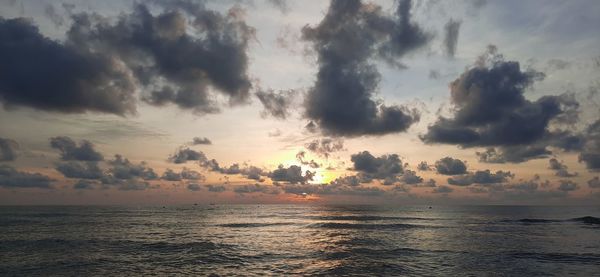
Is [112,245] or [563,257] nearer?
[563,257]

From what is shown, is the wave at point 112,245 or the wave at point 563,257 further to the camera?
the wave at point 112,245

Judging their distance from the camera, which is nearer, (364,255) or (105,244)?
(364,255)

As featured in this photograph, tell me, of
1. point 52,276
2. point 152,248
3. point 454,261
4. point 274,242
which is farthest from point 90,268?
point 454,261

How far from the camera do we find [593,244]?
62031 millimetres

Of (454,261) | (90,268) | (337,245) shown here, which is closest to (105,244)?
(90,268)

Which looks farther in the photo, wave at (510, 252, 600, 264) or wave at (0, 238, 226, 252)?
wave at (0, 238, 226, 252)

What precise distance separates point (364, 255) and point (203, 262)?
20.8 meters

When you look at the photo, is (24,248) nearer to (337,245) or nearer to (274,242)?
(274,242)

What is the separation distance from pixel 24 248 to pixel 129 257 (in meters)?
18.9

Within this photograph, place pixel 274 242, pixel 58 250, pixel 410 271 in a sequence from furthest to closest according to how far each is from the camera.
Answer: pixel 274 242 < pixel 58 250 < pixel 410 271

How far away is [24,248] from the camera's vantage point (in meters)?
55.9

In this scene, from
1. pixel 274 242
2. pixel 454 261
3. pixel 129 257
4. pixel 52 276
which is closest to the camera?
pixel 52 276

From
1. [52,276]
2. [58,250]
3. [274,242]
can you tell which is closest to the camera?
[52,276]

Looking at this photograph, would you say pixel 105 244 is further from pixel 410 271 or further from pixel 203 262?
pixel 410 271
